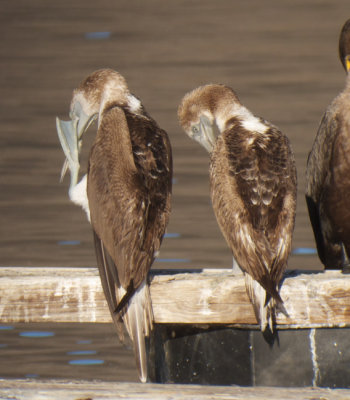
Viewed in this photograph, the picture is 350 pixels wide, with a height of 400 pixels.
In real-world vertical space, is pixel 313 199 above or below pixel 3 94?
above

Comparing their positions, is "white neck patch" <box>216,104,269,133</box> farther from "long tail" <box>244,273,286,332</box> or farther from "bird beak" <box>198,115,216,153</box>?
"long tail" <box>244,273,286,332</box>

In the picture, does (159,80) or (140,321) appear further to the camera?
(159,80)

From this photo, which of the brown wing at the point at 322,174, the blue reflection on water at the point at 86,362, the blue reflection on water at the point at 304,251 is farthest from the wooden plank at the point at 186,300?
the blue reflection on water at the point at 304,251

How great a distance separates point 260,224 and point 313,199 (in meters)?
1.58

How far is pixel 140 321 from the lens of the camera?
3869 millimetres

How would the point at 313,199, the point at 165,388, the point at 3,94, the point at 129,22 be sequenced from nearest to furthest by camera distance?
the point at 165,388, the point at 313,199, the point at 3,94, the point at 129,22

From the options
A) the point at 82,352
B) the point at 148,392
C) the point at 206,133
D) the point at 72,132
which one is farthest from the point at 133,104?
the point at 82,352

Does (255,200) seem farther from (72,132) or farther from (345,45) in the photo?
(345,45)

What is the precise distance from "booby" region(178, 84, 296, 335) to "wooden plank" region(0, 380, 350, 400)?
0.48 meters

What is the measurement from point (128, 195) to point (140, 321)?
40 centimetres

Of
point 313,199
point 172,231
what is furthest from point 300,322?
point 172,231

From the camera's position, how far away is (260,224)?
156 inches

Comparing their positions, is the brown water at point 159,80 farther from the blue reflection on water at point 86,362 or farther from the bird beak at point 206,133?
the bird beak at point 206,133

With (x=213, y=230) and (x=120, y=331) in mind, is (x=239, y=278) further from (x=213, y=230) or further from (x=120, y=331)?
(x=213, y=230)
